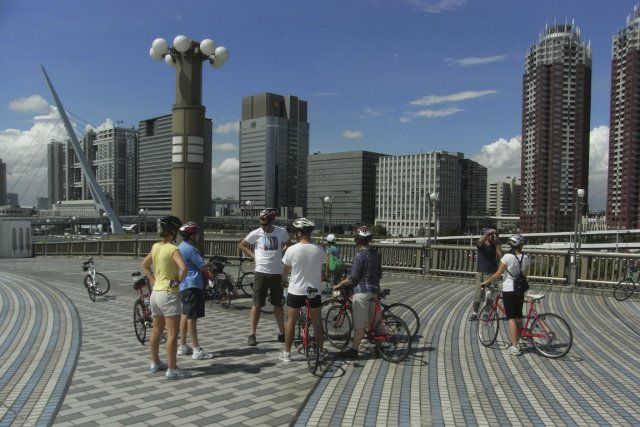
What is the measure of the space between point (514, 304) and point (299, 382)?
10.8ft

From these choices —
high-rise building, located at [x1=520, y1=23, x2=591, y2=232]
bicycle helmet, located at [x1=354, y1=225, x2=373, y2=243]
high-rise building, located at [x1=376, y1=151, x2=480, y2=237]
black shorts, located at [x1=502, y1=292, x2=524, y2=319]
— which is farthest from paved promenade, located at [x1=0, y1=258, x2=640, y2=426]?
high-rise building, located at [x1=376, y1=151, x2=480, y2=237]

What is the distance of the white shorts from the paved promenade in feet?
2.64

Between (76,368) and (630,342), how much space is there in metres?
8.24

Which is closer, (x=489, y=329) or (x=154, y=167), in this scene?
(x=489, y=329)

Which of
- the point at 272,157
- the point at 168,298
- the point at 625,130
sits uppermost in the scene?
the point at 625,130

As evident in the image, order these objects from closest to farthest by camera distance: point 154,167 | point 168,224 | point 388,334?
point 168,224
point 388,334
point 154,167

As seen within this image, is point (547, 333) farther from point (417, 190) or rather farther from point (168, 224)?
point (417, 190)

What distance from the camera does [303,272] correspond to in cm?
619

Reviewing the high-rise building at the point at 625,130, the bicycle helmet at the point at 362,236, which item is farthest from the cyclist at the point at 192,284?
the high-rise building at the point at 625,130

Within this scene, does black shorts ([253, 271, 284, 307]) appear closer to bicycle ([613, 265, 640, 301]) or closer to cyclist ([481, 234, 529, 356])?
cyclist ([481, 234, 529, 356])

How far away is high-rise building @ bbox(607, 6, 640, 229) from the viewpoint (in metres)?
107

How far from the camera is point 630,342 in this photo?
7.98 m

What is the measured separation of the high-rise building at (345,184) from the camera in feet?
546

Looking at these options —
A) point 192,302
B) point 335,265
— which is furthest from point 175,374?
point 335,265
